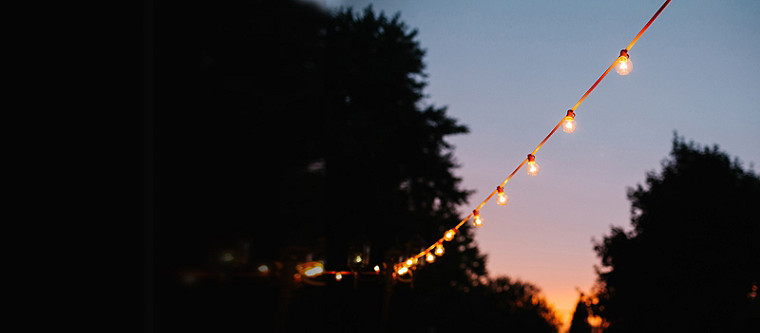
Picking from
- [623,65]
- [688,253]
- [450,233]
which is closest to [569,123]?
[623,65]

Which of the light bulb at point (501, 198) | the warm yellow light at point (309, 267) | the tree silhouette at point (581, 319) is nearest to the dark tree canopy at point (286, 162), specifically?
the warm yellow light at point (309, 267)

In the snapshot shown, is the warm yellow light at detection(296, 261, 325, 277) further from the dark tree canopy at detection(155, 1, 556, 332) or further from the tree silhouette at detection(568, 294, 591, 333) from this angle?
the tree silhouette at detection(568, 294, 591, 333)

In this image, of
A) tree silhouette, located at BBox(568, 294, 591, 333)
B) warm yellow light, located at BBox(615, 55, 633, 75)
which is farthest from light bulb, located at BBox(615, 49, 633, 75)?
tree silhouette, located at BBox(568, 294, 591, 333)

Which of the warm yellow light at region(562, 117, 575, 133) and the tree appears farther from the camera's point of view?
the tree

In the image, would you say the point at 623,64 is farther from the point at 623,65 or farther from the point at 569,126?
the point at 569,126

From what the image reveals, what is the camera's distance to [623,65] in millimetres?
4156

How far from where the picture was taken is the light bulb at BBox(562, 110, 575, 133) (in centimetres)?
480

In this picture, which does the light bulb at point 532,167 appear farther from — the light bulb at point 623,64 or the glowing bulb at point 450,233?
the glowing bulb at point 450,233

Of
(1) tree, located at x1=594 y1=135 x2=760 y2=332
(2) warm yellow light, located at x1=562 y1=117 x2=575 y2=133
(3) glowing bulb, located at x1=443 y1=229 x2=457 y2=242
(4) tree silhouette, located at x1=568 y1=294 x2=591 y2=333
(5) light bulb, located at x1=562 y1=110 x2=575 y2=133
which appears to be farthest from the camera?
(4) tree silhouette, located at x1=568 y1=294 x2=591 y2=333

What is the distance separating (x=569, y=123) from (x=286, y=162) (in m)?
7.21

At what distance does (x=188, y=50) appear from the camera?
7.95 metres

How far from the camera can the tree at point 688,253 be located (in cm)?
1705

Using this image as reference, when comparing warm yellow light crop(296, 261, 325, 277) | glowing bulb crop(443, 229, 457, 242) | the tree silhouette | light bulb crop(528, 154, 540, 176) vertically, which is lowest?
the tree silhouette

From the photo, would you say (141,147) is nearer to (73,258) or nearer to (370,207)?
(73,258)
